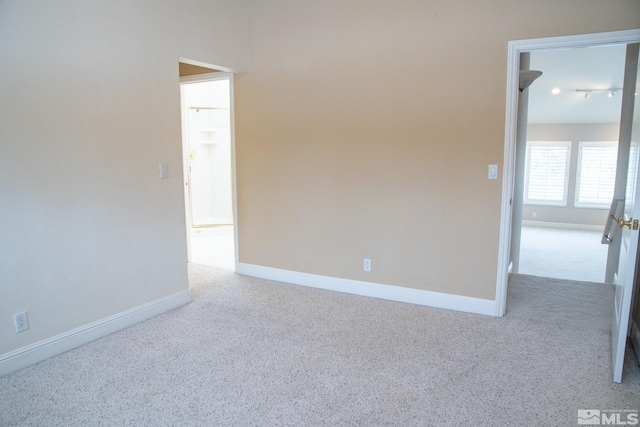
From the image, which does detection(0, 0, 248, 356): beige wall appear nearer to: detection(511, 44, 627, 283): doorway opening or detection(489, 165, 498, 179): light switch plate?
detection(489, 165, 498, 179): light switch plate

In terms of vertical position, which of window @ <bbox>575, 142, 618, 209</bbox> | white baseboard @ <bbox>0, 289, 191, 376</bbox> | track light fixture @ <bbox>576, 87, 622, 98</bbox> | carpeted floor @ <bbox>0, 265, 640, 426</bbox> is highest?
track light fixture @ <bbox>576, 87, 622, 98</bbox>

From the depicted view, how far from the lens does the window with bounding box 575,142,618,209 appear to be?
839 centimetres

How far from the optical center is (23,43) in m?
2.34

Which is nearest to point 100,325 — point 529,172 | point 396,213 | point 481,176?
point 396,213

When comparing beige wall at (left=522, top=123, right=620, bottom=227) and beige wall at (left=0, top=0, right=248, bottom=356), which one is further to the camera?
beige wall at (left=522, top=123, right=620, bottom=227)

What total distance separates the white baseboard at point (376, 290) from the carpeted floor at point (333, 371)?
0.10 metres

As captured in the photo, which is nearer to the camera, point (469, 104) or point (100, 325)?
point (100, 325)

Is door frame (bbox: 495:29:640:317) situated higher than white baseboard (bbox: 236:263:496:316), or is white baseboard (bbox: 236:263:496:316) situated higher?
door frame (bbox: 495:29:640:317)

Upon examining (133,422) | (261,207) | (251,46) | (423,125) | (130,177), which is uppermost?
(251,46)

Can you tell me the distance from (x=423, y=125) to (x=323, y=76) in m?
1.08

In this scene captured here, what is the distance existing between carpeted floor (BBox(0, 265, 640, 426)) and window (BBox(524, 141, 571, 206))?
6.46 metres

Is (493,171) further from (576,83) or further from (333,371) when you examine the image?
(576,83)

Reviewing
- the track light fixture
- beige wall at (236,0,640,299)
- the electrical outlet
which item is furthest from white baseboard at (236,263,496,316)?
the track light fixture

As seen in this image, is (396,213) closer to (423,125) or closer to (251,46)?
(423,125)
